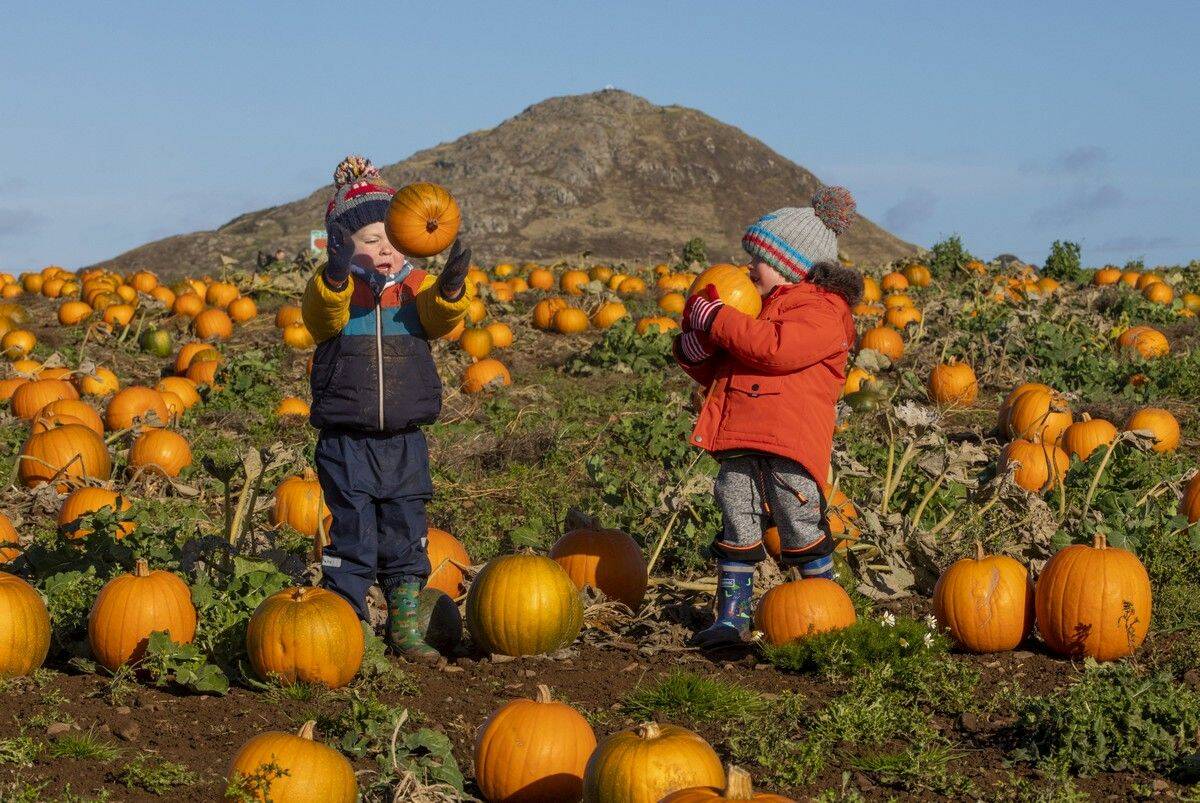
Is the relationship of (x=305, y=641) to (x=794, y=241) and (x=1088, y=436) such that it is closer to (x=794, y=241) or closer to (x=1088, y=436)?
(x=794, y=241)

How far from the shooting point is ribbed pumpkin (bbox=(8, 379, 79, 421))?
12.1 meters

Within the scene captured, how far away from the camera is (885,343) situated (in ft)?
46.3

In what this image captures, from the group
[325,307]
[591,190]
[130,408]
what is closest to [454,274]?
[325,307]

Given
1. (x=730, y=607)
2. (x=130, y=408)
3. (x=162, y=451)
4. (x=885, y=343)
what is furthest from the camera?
(x=885, y=343)

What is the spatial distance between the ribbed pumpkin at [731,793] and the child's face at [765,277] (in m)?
3.50

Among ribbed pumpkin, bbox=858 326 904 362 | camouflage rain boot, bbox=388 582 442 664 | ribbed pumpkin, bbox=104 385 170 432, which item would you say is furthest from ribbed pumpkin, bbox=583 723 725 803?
ribbed pumpkin, bbox=858 326 904 362

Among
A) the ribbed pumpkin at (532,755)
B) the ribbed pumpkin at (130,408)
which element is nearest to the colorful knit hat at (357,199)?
the ribbed pumpkin at (532,755)

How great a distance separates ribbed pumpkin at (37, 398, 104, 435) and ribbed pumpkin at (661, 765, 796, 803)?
8618 millimetres

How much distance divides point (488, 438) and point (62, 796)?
727 centimetres

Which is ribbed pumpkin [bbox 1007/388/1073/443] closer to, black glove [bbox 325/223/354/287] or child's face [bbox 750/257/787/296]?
child's face [bbox 750/257/787/296]

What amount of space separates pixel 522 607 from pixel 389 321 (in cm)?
142

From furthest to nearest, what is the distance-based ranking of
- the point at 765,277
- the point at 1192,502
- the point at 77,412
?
1. the point at 77,412
2. the point at 1192,502
3. the point at 765,277

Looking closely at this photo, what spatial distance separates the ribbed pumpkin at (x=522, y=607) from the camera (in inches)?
243

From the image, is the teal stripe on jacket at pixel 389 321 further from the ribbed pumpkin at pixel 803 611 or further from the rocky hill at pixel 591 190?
the rocky hill at pixel 591 190
